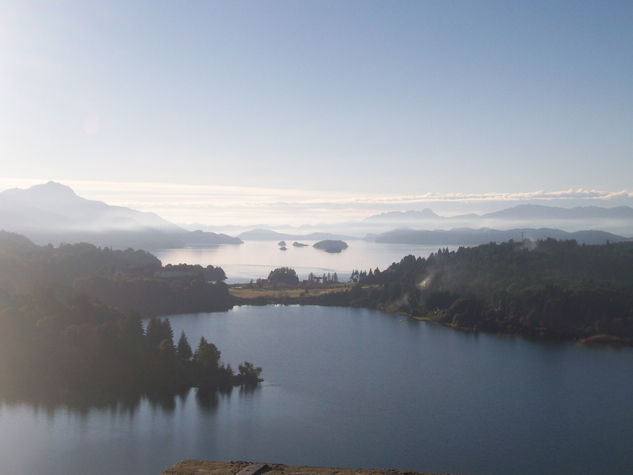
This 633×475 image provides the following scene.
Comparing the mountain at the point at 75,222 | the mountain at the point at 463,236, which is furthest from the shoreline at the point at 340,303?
the mountain at the point at 463,236

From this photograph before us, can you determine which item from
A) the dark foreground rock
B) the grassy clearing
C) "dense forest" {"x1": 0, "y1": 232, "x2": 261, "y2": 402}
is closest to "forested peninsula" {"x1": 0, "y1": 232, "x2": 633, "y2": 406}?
"dense forest" {"x1": 0, "y1": 232, "x2": 261, "y2": 402}

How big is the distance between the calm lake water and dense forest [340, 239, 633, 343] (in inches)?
212

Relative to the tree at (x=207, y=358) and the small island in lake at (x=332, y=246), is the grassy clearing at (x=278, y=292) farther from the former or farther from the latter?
the small island in lake at (x=332, y=246)

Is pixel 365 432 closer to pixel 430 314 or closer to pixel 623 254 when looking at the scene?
pixel 430 314

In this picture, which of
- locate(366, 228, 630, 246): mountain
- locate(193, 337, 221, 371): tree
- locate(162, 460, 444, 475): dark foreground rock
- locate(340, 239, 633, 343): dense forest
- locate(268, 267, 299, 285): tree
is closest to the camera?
locate(162, 460, 444, 475): dark foreground rock

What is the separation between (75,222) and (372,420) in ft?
254

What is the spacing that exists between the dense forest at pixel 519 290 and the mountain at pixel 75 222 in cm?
4054

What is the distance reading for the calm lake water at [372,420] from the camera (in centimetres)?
1229

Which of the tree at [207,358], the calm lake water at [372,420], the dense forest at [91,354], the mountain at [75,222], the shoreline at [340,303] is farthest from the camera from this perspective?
the mountain at [75,222]

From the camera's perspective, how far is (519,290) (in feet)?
103

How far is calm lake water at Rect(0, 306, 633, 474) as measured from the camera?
12289 millimetres

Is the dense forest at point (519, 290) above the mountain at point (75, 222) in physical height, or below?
below

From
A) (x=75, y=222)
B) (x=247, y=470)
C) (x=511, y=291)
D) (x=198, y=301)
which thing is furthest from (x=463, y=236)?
(x=247, y=470)

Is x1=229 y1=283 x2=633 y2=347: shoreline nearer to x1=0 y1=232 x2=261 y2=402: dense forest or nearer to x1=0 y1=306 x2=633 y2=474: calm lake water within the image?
x1=0 y1=306 x2=633 y2=474: calm lake water
